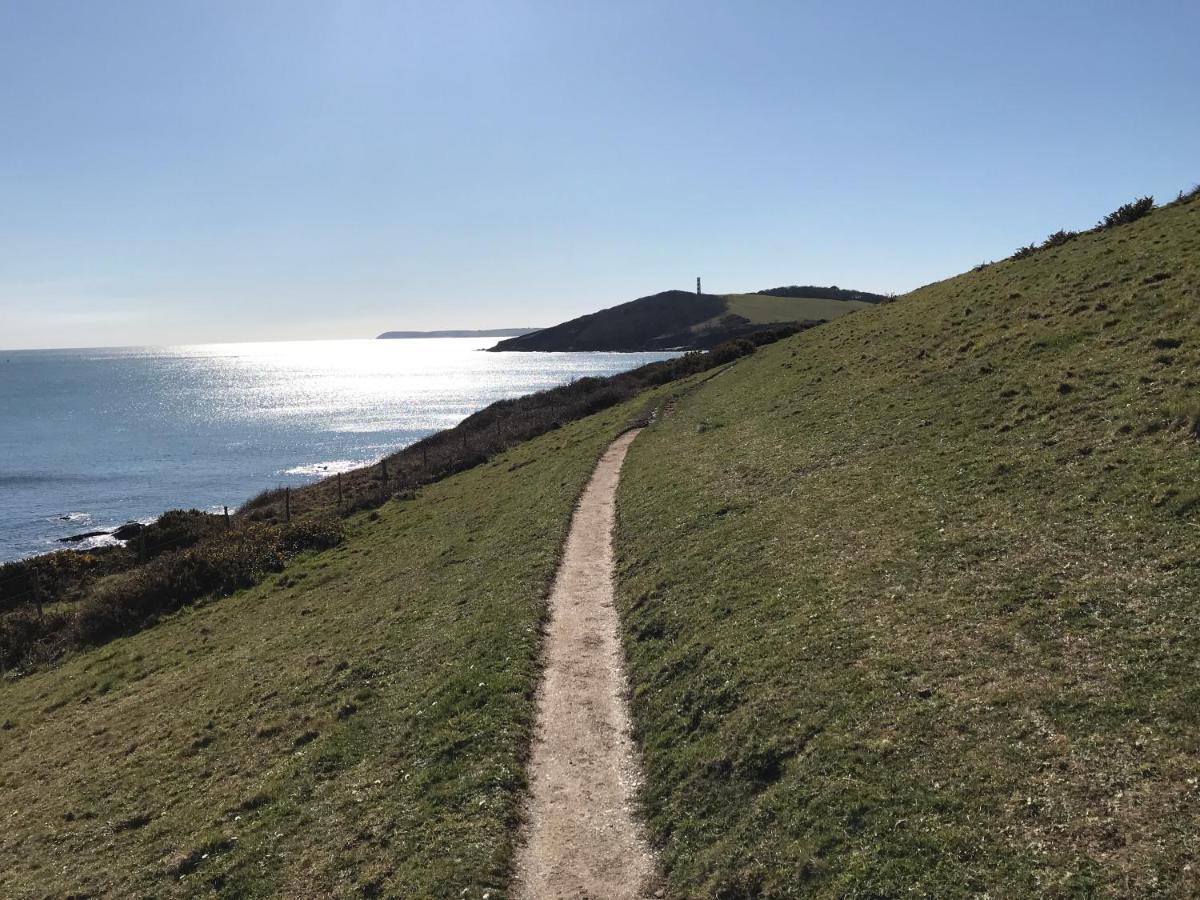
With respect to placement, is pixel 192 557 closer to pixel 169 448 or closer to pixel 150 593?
pixel 150 593

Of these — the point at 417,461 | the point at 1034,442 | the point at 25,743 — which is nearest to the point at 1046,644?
the point at 1034,442

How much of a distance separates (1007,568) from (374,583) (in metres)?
21.9

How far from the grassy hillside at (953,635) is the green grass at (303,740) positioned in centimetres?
305

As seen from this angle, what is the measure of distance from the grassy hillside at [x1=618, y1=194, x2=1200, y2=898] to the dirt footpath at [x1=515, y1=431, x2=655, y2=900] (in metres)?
0.54

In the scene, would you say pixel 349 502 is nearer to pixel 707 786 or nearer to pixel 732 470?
pixel 732 470

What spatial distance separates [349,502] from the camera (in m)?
48.3

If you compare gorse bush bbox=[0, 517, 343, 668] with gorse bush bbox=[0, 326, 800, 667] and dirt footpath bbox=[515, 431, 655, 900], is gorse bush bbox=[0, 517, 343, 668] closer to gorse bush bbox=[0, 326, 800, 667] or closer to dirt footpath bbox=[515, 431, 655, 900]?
gorse bush bbox=[0, 326, 800, 667]

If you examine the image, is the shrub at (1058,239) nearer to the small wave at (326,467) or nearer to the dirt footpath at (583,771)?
the dirt footpath at (583,771)

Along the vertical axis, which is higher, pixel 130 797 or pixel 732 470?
pixel 732 470

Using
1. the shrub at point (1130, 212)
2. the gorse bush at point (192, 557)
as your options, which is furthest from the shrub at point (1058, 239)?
the gorse bush at point (192, 557)

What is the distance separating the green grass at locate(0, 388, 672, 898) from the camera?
11.7 m

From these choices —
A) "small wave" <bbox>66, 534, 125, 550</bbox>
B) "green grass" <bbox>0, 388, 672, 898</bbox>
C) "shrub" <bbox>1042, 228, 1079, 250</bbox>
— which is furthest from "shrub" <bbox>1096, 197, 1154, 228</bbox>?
"small wave" <bbox>66, 534, 125, 550</bbox>

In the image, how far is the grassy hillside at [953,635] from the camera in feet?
27.9

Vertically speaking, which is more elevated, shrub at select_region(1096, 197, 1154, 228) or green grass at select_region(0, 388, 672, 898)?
shrub at select_region(1096, 197, 1154, 228)
